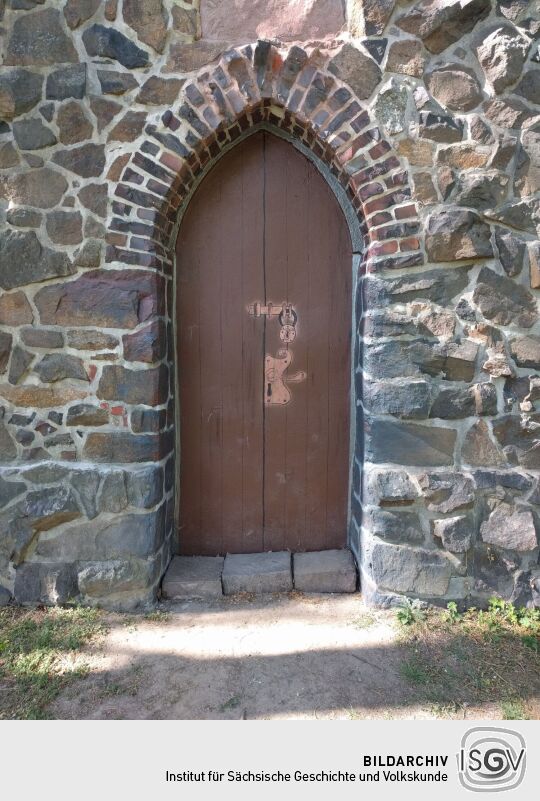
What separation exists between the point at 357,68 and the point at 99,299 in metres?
1.86

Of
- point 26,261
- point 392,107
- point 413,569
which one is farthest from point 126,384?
point 392,107

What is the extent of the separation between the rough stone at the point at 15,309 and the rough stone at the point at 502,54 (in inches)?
110

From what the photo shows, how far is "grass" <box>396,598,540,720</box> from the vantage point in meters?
2.23

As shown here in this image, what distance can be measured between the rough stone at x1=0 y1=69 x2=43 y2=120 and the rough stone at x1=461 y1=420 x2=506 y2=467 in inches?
118

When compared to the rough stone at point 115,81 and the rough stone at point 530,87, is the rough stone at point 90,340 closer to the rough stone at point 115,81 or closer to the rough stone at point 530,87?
the rough stone at point 115,81

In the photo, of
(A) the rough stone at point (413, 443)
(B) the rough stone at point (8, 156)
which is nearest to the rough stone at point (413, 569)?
(A) the rough stone at point (413, 443)

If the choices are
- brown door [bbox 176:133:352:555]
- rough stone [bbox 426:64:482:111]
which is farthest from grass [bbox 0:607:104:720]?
rough stone [bbox 426:64:482:111]

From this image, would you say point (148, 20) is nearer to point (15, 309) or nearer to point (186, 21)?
point (186, 21)

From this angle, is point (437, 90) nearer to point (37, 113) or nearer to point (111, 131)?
point (111, 131)

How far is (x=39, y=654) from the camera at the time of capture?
2.47m

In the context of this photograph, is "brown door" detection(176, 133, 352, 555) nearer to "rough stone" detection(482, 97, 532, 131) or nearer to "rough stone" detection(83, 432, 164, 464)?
"rough stone" detection(83, 432, 164, 464)

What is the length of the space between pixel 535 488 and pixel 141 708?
7.50ft

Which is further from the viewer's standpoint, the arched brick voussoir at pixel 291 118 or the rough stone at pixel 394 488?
the rough stone at pixel 394 488

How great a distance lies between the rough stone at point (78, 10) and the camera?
263cm
